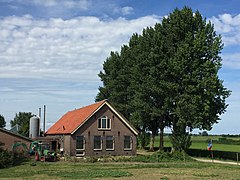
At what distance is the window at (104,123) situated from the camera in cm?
4564

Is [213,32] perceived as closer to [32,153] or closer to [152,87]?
[152,87]

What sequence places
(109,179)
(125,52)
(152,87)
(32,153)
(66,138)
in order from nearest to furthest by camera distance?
(109,179) → (32,153) → (66,138) → (152,87) → (125,52)

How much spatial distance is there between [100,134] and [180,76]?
529 inches

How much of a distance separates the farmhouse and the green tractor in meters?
3.35

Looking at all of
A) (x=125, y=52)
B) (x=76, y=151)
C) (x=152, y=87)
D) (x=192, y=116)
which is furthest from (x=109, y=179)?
(x=125, y=52)

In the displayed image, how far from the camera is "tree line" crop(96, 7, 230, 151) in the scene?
4612 centimetres

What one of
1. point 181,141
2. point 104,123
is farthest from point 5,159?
point 181,141

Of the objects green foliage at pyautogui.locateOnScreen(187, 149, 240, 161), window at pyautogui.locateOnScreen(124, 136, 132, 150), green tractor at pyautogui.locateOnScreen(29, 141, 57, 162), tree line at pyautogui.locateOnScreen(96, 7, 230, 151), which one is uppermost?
tree line at pyautogui.locateOnScreen(96, 7, 230, 151)

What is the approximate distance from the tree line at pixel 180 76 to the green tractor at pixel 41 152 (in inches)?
661

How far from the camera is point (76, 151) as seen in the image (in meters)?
44.2

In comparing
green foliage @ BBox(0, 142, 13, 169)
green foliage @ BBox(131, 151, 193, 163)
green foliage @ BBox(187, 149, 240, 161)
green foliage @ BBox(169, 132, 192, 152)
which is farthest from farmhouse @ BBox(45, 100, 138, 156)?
green foliage @ BBox(187, 149, 240, 161)

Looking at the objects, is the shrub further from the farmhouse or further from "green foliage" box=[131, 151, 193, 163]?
"green foliage" box=[131, 151, 193, 163]

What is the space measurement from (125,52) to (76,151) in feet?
91.7

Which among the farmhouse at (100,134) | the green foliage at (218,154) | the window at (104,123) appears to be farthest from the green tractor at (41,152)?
the green foliage at (218,154)
